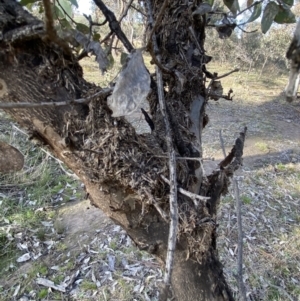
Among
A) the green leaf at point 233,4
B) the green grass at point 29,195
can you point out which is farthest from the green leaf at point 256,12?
the green grass at point 29,195

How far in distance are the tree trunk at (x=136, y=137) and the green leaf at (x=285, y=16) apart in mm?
167

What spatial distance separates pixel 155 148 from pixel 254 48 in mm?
8026

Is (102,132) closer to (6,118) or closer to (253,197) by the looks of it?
(253,197)

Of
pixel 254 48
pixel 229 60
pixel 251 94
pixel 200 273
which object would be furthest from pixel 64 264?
A: pixel 254 48

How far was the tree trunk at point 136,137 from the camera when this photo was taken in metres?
0.45

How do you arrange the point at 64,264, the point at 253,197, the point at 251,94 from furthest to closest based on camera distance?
→ the point at 251,94, the point at 253,197, the point at 64,264

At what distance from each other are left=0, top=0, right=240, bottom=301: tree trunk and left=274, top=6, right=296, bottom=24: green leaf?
17 centimetres

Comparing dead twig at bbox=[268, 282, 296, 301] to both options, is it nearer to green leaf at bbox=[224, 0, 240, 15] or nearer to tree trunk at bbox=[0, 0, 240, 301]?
tree trunk at bbox=[0, 0, 240, 301]

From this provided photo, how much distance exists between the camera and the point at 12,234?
6.48 ft

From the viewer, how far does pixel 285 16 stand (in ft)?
2.06

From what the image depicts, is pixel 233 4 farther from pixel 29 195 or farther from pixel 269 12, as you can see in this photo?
pixel 29 195

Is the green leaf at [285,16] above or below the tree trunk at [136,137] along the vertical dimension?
above

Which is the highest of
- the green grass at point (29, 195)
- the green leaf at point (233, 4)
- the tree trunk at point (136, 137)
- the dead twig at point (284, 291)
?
the green leaf at point (233, 4)

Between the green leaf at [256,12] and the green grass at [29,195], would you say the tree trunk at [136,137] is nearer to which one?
the green leaf at [256,12]
